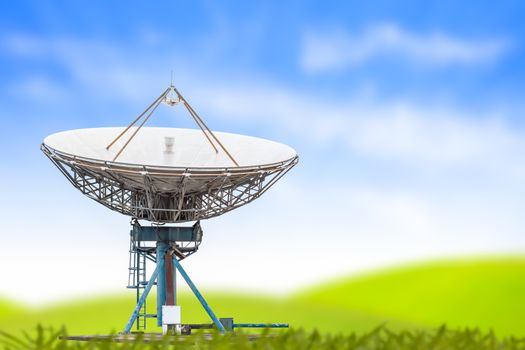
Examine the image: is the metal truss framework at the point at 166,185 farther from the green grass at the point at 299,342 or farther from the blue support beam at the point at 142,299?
the green grass at the point at 299,342

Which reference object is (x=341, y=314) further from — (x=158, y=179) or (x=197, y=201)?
(x=158, y=179)

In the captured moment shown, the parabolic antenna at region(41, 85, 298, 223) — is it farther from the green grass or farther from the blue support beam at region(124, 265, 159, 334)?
the green grass

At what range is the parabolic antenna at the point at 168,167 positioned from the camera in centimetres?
2348

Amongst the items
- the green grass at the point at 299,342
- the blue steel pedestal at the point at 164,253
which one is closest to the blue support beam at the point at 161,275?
the blue steel pedestal at the point at 164,253

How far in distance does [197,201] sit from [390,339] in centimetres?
2038

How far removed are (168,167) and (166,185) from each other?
1555mm

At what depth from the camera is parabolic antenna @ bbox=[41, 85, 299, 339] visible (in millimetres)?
23781

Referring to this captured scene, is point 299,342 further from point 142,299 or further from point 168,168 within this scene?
point 142,299

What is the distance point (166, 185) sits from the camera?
80.3 ft

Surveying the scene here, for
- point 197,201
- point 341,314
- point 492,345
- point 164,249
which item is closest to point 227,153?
point 197,201

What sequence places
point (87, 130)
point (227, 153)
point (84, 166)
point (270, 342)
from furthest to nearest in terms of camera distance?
1. point (87, 130)
2. point (227, 153)
3. point (84, 166)
4. point (270, 342)

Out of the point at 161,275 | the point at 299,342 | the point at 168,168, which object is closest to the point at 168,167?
the point at 168,168

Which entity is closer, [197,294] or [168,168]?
[168,168]

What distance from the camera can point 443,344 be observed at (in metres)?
6.26
